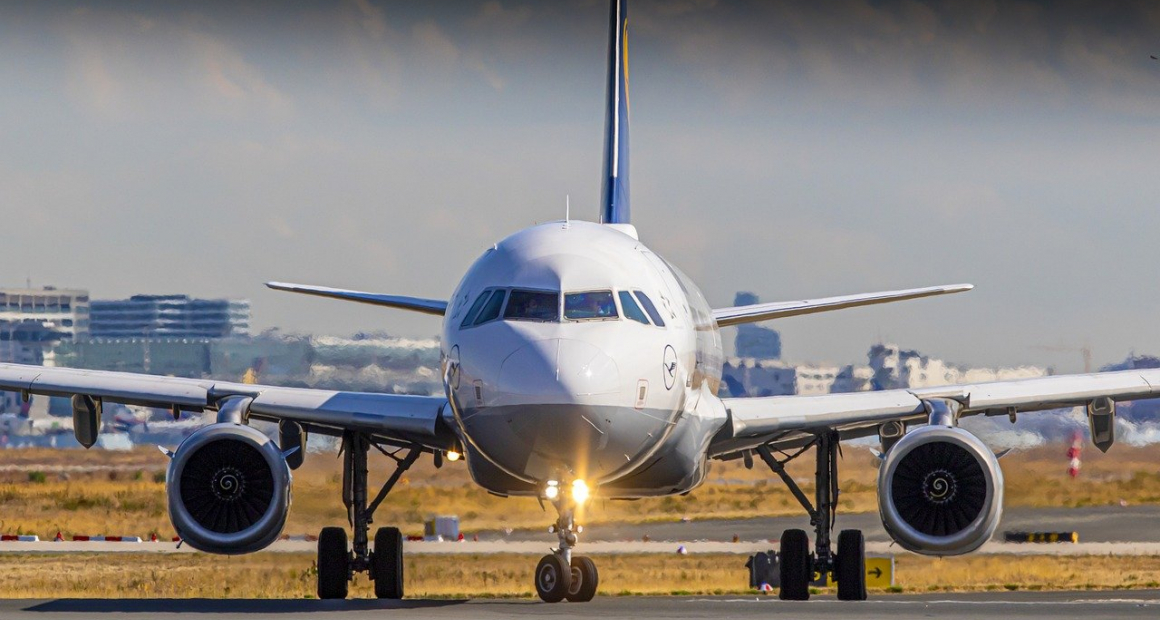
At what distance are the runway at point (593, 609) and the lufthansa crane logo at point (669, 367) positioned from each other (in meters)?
2.44

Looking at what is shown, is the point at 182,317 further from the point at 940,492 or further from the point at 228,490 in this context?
the point at 940,492

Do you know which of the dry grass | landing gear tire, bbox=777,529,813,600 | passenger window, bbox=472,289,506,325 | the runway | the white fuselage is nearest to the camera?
the white fuselage

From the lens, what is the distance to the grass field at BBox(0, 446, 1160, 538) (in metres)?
41.7

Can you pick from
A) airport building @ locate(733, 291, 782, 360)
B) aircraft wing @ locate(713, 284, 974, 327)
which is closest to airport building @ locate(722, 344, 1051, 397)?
airport building @ locate(733, 291, 782, 360)

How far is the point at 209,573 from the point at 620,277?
14.6 m

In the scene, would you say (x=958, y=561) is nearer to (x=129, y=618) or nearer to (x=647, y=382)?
(x=647, y=382)

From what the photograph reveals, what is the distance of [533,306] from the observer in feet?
61.4

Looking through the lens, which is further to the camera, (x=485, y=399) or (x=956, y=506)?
(x=956, y=506)

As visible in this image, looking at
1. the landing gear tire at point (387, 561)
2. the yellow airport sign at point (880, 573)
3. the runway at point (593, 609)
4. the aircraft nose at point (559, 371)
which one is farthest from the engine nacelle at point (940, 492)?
the yellow airport sign at point (880, 573)

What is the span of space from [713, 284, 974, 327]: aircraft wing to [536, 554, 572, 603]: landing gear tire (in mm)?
5105

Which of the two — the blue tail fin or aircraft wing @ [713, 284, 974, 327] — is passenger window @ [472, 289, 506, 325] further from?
the blue tail fin

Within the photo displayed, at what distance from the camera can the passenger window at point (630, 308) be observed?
19203 millimetres

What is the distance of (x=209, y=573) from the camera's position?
103 feet

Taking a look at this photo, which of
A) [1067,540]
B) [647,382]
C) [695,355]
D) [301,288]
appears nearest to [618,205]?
[301,288]
